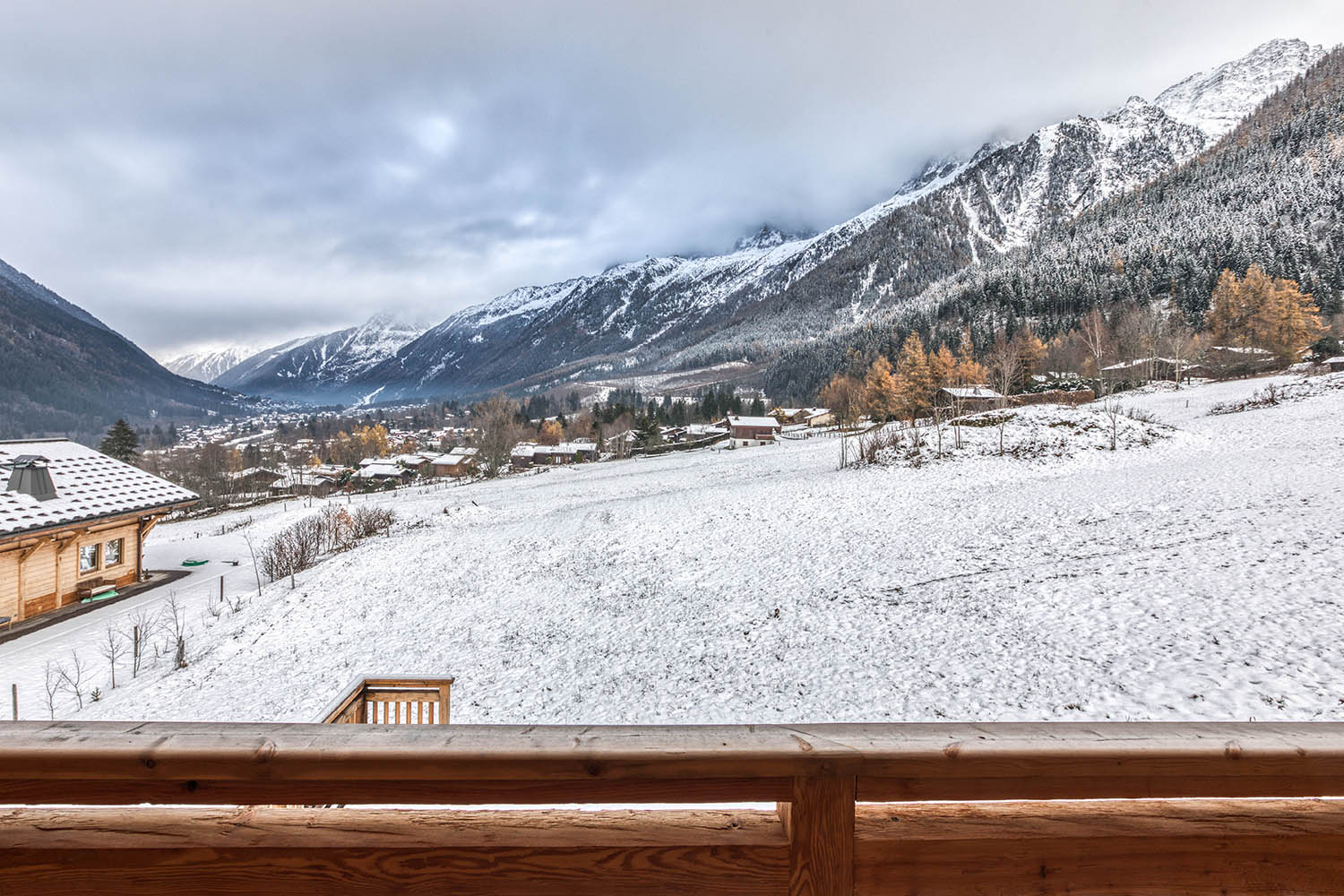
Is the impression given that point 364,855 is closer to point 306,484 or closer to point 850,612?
point 850,612

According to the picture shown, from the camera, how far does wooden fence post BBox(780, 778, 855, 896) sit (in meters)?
1.27

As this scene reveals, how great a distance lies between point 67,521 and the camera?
1316cm

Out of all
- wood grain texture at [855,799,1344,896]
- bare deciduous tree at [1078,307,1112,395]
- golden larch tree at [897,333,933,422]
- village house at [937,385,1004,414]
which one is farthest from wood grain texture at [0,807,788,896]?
bare deciduous tree at [1078,307,1112,395]

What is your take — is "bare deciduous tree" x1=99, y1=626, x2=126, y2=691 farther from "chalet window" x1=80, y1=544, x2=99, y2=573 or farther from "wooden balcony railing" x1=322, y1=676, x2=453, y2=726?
"wooden balcony railing" x1=322, y1=676, x2=453, y2=726

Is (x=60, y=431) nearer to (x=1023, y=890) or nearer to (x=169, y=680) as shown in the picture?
(x=169, y=680)

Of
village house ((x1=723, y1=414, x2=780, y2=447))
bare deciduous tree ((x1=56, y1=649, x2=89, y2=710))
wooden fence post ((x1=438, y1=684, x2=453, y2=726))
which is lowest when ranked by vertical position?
bare deciduous tree ((x1=56, y1=649, x2=89, y2=710))

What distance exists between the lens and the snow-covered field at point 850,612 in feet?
24.6

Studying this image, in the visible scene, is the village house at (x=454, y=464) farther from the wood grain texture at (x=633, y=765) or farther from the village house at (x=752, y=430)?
the wood grain texture at (x=633, y=765)

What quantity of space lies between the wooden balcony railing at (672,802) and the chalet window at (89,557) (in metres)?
19.6

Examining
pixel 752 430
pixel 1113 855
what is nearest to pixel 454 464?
pixel 752 430

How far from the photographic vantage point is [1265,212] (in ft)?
291

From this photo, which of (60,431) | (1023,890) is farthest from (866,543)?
(60,431)

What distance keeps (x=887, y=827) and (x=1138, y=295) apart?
11217cm

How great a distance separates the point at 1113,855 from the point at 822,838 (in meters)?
0.74
